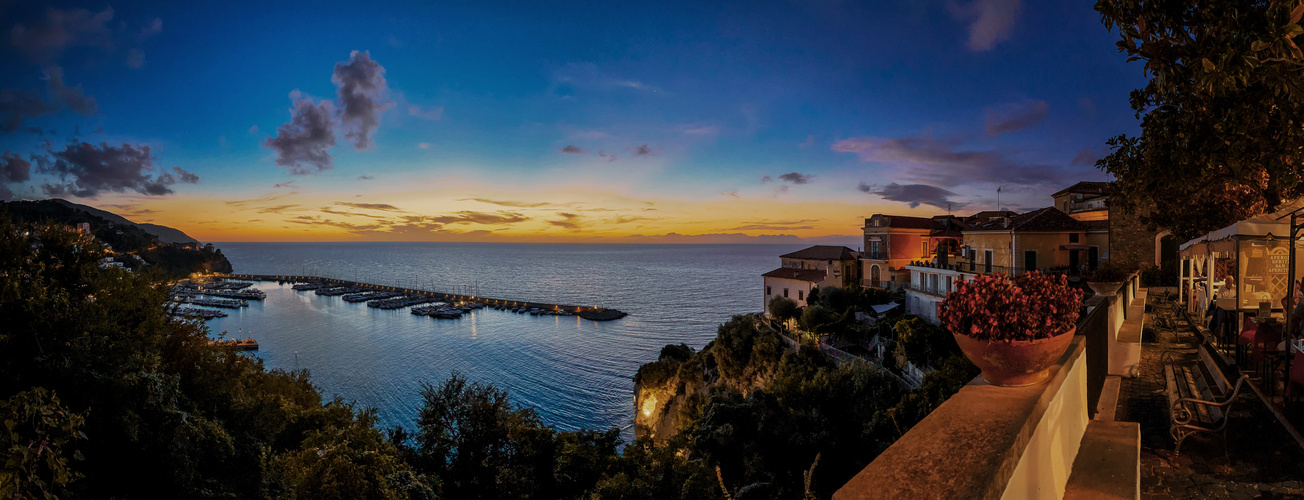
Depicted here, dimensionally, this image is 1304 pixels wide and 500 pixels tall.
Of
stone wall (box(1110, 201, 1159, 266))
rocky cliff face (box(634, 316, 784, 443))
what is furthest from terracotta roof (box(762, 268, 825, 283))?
stone wall (box(1110, 201, 1159, 266))

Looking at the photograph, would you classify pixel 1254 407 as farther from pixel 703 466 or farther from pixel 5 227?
pixel 5 227

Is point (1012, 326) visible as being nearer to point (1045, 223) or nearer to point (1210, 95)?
point (1210, 95)

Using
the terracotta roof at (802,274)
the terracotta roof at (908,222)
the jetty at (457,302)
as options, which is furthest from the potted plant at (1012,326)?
the jetty at (457,302)

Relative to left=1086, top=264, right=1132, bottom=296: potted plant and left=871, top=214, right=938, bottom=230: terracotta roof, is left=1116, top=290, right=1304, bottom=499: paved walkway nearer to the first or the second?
left=1086, top=264, right=1132, bottom=296: potted plant

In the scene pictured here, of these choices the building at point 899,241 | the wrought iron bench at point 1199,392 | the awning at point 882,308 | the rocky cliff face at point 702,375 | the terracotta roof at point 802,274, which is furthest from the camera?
the terracotta roof at point 802,274

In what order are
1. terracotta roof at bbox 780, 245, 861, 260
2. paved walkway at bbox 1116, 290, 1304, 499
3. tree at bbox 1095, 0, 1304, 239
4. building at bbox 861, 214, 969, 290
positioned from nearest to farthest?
1. tree at bbox 1095, 0, 1304, 239
2. paved walkway at bbox 1116, 290, 1304, 499
3. building at bbox 861, 214, 969, 290
4. terracotta roof at bbox 780, 245, 861, 260

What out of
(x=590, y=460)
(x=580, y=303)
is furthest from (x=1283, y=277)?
(x=580, y=303)

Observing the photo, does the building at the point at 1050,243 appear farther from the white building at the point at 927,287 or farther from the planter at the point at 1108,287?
the planter at the point at 1108,287
